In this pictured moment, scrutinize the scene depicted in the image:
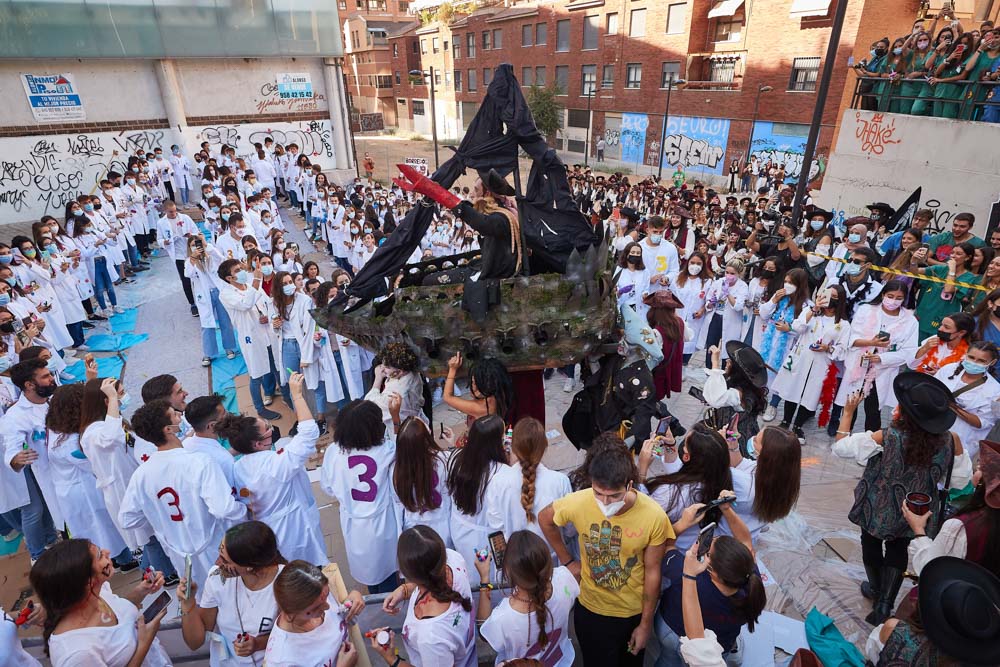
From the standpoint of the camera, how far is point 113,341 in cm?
928

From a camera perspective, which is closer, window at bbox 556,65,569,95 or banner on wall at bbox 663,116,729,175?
banner on wall at bbox 663,116,729,175

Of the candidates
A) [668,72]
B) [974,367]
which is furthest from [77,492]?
[668,72]

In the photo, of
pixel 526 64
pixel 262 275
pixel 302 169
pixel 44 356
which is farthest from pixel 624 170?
pixel 44 356

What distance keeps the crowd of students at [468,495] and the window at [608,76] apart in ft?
98.9

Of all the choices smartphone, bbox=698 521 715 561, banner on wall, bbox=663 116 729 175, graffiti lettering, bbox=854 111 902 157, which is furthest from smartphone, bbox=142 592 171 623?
banner on wall, bbox=663 116 729 175

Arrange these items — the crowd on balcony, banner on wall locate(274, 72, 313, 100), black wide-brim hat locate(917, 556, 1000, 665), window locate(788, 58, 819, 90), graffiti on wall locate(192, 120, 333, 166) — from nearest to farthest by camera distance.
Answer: black wide-brim hat locate(917, 556, 1000, 665) < the crowd on balcony < graffiti on wall locate(192, 120, 333, 166) < banner on wall locate(274, 72, 313, 100) < window locate(788, 58, 819, 90)

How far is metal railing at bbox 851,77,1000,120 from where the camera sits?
10.6 meters

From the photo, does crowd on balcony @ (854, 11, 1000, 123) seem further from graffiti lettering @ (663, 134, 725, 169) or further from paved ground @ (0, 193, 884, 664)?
graffiti lettering @ (663, 134, 725, 169)

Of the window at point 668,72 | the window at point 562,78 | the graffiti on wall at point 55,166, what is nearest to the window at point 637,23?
the window at point 668,72

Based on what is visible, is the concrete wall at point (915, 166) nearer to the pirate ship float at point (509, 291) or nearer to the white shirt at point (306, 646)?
the pirate ship float at point (509, 291)

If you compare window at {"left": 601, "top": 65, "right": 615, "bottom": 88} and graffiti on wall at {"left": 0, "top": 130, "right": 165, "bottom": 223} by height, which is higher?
window at {"left": 601, "top": 65, "right": 615, "bottom": 88}

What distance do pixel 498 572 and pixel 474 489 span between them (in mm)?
530

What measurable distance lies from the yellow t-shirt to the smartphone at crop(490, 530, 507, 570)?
0.47 meters

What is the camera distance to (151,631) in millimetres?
2617
